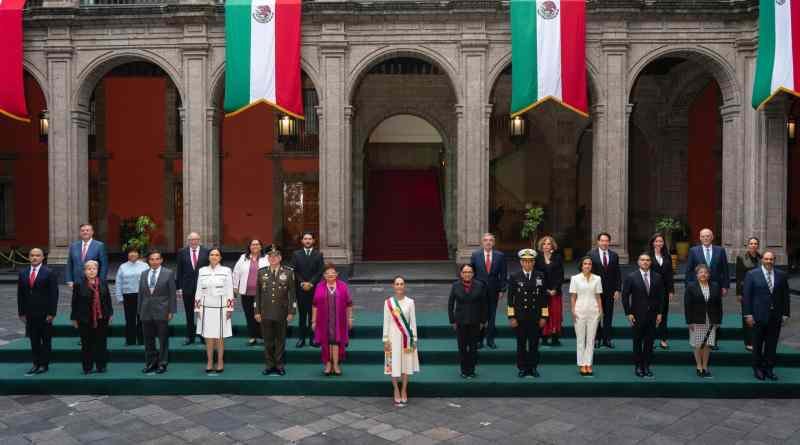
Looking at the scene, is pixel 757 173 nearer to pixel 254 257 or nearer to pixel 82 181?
pixel 254 257

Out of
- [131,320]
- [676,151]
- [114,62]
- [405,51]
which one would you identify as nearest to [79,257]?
[131,320]

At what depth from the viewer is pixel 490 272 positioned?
9.14m

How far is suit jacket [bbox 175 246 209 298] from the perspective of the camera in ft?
30.1

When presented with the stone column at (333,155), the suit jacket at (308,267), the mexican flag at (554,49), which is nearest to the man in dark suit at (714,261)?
the suit jacket at (308,267)

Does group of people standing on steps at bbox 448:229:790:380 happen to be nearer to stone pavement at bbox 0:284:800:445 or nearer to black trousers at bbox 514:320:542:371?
black trousers at bbox 514:320:542:371

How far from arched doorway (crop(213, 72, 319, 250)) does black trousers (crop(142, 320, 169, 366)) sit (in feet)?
47.1

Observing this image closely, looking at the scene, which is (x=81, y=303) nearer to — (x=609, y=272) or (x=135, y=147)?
(x=609, y=272)

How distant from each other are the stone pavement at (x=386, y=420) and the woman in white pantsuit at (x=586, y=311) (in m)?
0.63

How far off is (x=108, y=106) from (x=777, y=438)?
2333cm

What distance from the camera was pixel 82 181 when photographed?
16906mm

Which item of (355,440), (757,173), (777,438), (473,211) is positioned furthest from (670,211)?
(355,440)

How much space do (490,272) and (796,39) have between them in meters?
11.0

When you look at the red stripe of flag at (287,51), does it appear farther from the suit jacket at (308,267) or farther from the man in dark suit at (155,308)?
the man in dark suit at (155,308)

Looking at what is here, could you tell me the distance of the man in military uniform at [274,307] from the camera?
7.97m
